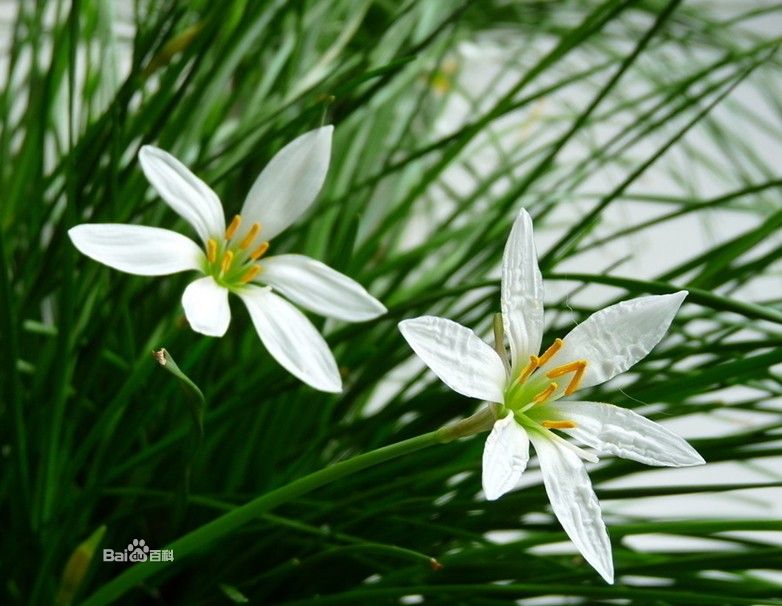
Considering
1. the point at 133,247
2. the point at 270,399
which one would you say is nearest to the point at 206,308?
the point at 133,247

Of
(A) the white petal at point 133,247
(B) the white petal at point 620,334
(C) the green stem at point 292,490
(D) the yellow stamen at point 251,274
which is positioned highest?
(D) the yellow stamen at point 251,274

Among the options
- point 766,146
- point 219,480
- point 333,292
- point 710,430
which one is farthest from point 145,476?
point 766,146

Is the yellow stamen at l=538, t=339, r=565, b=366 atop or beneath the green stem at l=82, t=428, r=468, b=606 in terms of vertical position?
atop

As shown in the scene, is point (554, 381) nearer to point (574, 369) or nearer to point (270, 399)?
point (574, 369)

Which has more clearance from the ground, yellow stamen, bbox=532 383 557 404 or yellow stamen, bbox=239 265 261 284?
yellow stamen, bbox=239 265 261 284

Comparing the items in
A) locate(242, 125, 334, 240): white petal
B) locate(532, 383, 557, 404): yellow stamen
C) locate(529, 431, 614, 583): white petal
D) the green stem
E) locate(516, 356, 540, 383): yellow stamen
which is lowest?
locate(529, 431, 614, 583): white petal

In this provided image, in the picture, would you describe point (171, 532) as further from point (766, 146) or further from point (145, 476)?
point (766, 146)
